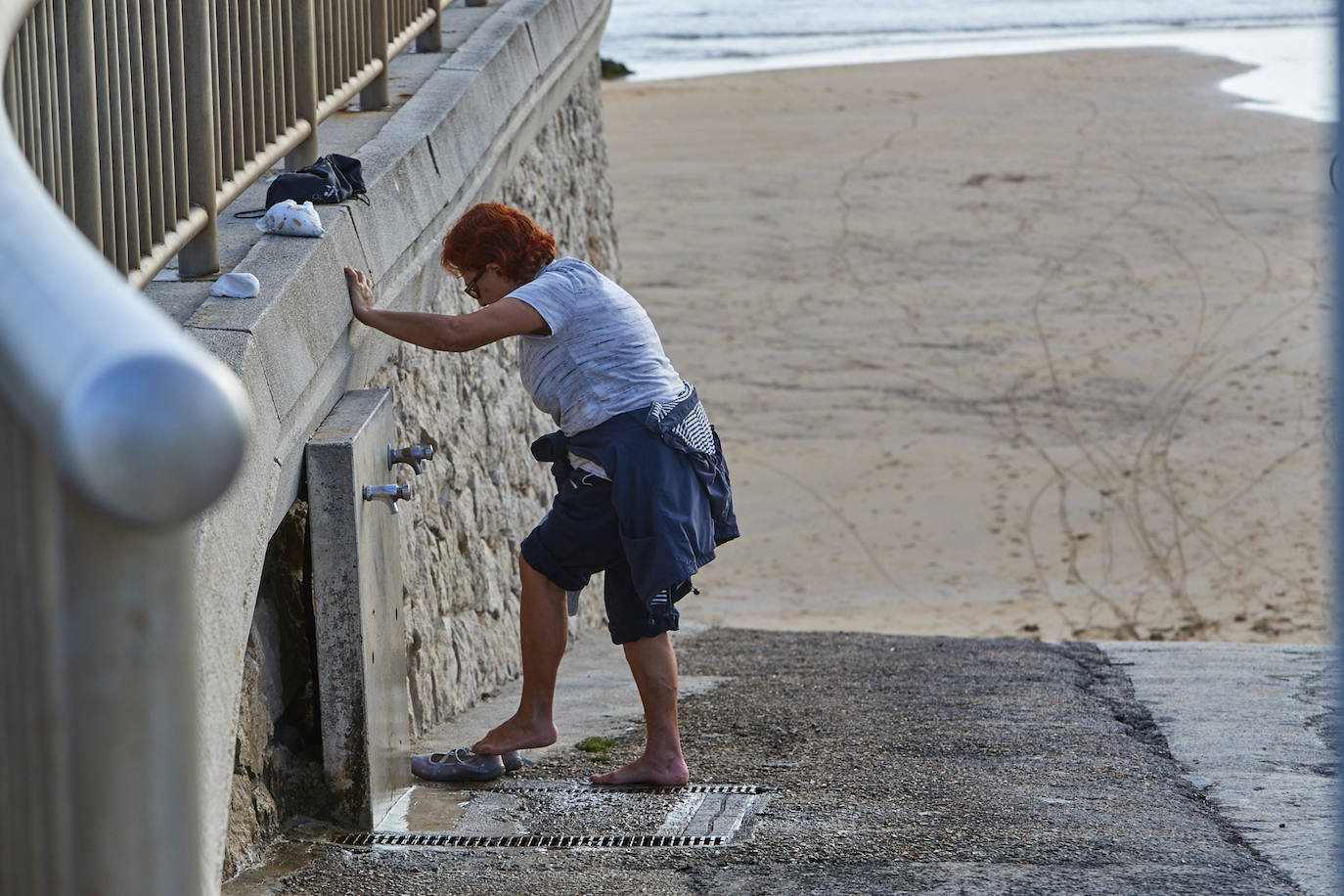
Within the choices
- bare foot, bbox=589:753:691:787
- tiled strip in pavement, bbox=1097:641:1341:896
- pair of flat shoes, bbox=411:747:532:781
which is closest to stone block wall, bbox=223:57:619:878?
pair of flat shoes, bbox=411:747:532:781

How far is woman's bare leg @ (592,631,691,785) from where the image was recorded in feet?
11.6

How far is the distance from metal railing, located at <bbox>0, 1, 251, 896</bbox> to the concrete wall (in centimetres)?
24

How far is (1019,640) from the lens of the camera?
608 cm

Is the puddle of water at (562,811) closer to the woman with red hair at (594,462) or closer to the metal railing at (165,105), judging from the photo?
the woman with red hair at (594,462)

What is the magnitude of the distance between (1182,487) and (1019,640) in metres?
4.48

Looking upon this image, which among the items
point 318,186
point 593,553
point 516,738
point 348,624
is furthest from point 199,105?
point 516,738

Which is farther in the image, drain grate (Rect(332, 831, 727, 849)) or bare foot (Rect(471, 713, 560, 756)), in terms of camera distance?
bare foot (Rect(471, 713, 560, 756))

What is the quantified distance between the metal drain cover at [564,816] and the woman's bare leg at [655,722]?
35 millimetres

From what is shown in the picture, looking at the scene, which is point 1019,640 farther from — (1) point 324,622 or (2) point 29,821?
(2) point 29,821

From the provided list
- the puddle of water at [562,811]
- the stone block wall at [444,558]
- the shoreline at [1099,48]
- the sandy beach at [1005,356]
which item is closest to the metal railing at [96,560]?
the stone block wall at [444,558]

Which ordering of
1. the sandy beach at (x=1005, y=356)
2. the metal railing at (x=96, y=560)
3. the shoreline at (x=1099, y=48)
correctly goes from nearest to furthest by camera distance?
1. the metal railing at (x=96, y=560)
2. the sandy beach at (x=1005, y=356)
3. the shoreline at (x=1099, y=48)

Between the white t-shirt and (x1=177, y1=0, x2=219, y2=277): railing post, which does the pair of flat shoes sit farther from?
(x1=177, y1=0, x2=219, y2=277): railing post

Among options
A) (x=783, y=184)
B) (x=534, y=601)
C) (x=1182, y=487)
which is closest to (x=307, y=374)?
(x=534, y=601)

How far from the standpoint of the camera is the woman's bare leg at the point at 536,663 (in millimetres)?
3635
